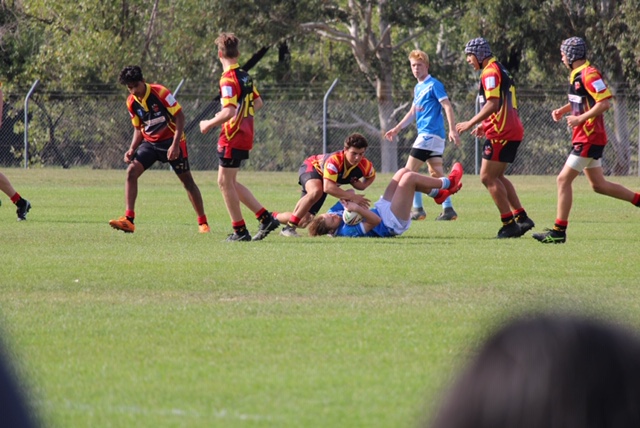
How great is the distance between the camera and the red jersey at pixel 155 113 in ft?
41.3

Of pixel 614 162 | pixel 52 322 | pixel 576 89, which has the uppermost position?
pixel 576 89

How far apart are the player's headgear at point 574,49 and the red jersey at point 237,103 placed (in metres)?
2.96

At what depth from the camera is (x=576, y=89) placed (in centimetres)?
1109

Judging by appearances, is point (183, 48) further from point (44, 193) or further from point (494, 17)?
point (44, 193)

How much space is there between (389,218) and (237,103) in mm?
2206

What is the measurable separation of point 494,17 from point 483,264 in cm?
2477

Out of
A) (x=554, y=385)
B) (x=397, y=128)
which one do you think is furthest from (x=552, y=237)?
(x=554, y=385)

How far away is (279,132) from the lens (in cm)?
3450

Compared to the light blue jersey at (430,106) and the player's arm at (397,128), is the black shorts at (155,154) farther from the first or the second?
the light blue jersey at (430,106)

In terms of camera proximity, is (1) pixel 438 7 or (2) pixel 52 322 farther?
(1) pixel 438 7

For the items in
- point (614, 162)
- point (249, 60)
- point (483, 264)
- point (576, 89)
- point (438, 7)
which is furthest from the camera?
point (249, 60)

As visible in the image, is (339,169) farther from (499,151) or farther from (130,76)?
(130,76)

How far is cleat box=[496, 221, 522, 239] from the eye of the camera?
479 inches

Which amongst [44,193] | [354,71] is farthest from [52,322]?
[354,71]
